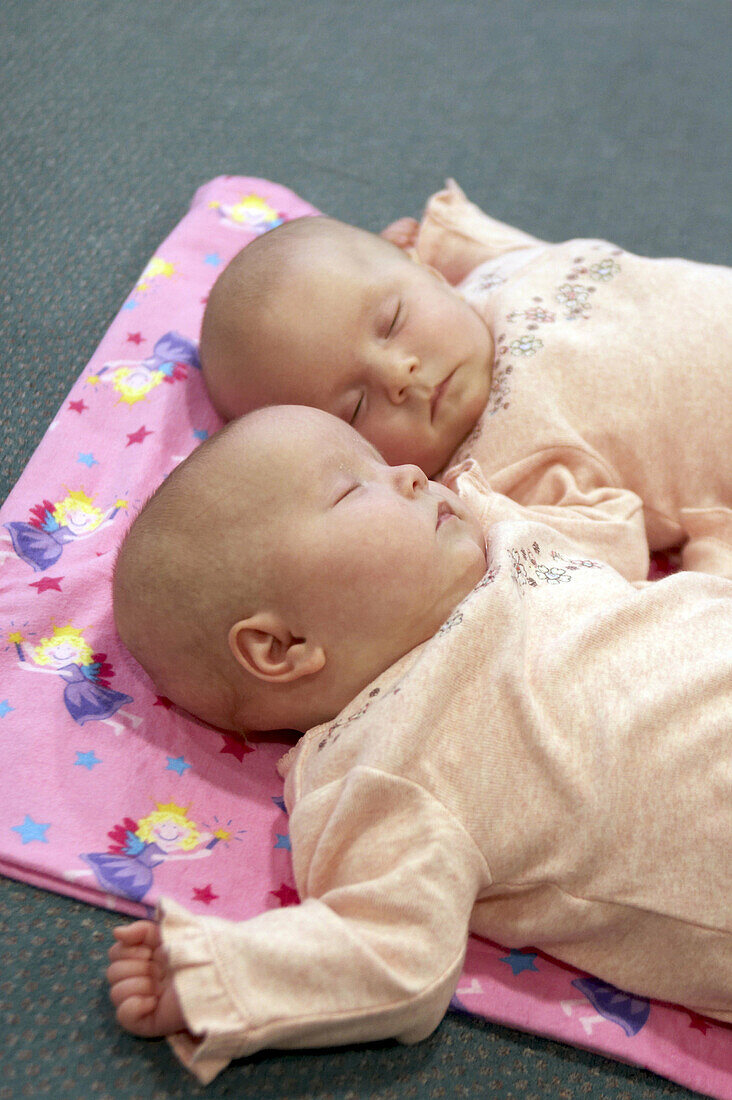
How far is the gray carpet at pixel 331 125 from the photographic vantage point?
1675 mm

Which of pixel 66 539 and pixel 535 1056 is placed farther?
pixel 66 539

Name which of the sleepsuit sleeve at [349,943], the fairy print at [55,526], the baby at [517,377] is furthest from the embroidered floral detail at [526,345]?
the sleepsuit sleeve at [349,943]

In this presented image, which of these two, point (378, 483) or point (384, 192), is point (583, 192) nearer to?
point (384, 192)

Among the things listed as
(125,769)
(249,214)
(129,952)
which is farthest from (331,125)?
(129,952)

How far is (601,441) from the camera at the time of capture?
1343 mm

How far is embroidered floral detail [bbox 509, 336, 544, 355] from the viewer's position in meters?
1.38

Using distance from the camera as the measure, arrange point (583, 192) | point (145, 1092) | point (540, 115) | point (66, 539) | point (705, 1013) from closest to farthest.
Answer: point (145, 1092) → point (705, 1013) → point (66, 539) → point (583, 192) → point (540, 115)

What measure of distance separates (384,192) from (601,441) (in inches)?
34.6

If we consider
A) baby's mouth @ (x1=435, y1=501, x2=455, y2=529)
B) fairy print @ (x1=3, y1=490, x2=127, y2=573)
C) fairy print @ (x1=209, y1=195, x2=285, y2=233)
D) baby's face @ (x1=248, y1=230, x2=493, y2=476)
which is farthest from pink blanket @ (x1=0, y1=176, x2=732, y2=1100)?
fairy print @ (x1=209, y1=195, x2=285, y2=233)

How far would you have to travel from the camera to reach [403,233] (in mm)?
1799

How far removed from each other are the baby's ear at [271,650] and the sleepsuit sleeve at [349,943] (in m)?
0.13

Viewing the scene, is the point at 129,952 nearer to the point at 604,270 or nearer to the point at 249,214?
the point at 604,270

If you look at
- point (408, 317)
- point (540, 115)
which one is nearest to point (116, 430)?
point (408, 317)

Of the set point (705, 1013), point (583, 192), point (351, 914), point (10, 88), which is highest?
point (10, 88)
